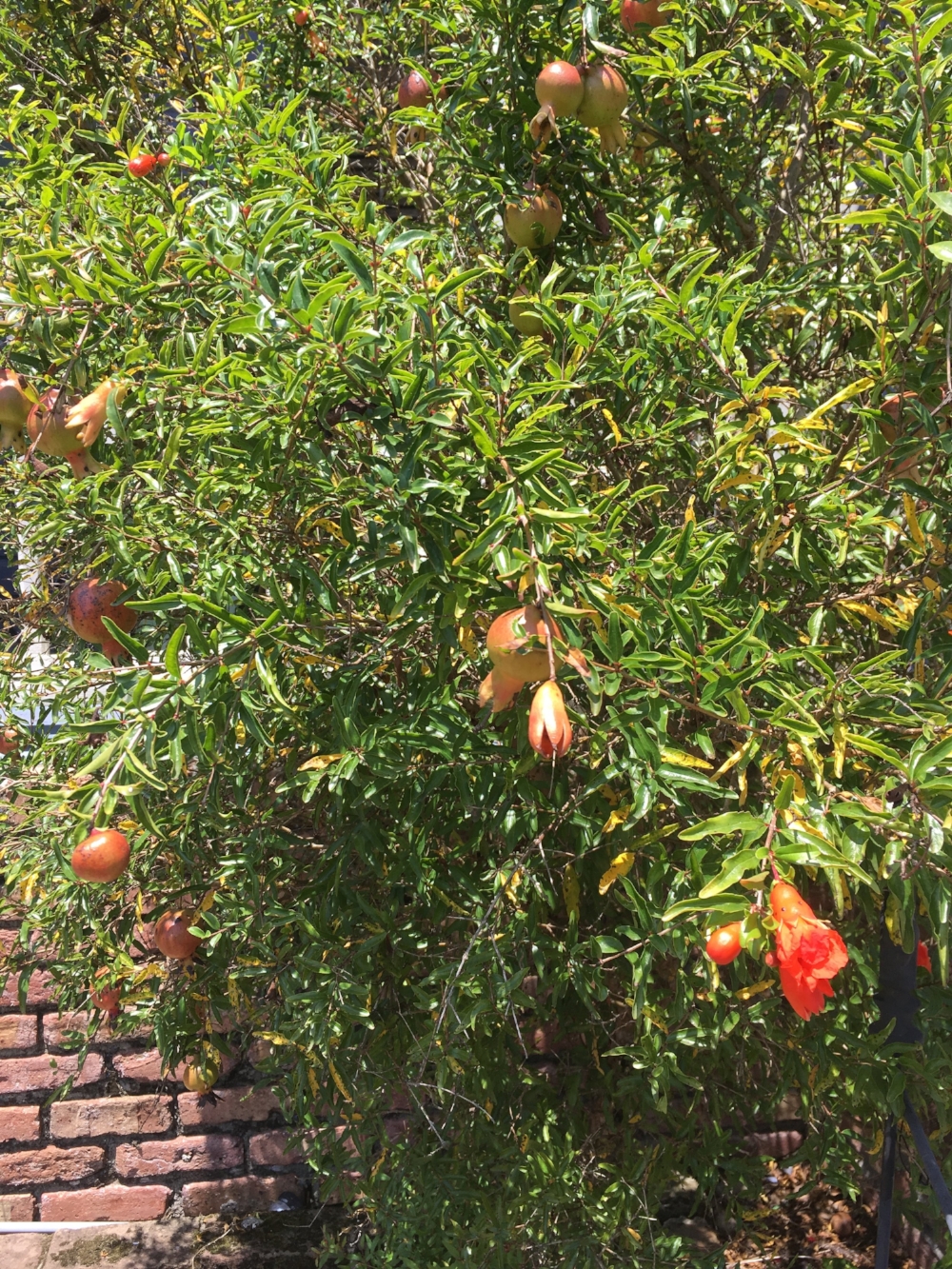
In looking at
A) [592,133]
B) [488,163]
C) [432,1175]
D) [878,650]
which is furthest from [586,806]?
[592,133]

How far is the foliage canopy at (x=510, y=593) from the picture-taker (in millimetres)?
1164

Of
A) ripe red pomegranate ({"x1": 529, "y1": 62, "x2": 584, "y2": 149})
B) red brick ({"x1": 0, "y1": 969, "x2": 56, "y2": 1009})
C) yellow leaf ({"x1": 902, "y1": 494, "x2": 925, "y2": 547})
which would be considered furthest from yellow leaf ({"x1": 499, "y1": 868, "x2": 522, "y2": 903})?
red brick ({"x1": 0, "y1": 969, "x2": 56, "y2": 1009})

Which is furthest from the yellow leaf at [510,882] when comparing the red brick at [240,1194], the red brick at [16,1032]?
the red brick at [16,1032]

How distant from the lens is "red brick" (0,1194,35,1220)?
9.89 feet

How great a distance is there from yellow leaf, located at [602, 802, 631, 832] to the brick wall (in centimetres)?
210

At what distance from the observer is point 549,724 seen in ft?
3.35

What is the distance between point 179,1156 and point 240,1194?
220 millimetres

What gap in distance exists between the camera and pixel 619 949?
142cm

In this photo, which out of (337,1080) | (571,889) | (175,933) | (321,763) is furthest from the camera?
(175,933)

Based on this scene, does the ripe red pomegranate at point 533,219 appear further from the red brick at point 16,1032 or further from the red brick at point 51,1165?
the red brick at point 51,1165

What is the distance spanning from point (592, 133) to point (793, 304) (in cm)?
52

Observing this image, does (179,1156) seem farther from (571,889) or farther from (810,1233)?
(571,889)

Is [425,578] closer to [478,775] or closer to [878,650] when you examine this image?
[478,775]

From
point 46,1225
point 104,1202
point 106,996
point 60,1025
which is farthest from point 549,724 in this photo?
point 46,1225
